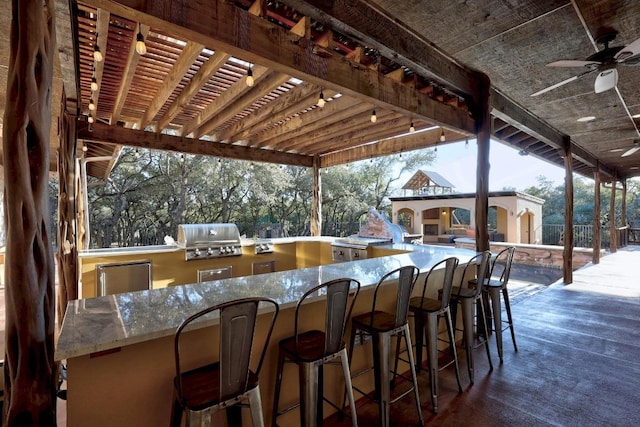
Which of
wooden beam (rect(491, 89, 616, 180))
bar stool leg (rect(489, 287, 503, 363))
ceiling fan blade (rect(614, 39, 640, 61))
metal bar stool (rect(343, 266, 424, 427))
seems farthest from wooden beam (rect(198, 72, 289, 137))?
bar stool leg (rect(489, 287, 503, 363))

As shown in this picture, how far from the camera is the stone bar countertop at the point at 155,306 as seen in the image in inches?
50.1

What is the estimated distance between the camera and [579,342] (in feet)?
11.4

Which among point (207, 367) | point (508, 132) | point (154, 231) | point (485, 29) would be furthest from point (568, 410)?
point (154, 231)

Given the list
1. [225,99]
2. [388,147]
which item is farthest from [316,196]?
[225,99]

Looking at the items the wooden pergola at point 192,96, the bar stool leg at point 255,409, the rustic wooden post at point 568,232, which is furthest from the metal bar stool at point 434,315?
the rustic wooden post at point 568,232

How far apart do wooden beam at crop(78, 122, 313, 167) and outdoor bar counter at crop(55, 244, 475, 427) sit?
3784 millimetres

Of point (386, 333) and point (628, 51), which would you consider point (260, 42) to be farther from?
point (628, 51)

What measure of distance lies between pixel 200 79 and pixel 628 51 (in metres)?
3.63

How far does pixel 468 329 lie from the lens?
272cm

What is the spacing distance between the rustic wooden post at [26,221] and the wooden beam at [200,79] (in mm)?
1215

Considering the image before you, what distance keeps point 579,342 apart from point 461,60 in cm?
334

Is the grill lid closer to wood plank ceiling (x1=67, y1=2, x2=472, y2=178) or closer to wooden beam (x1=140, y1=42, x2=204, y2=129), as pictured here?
wood plank ceiling (x1=67, y1=2, x2=472, y2=178)

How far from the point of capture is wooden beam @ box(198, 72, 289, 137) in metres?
3.09

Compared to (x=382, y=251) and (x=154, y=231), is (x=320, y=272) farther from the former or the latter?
(x=154, y=231)
